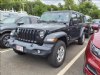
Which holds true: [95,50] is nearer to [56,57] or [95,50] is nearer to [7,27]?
[56,57]

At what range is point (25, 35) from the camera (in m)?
4.88

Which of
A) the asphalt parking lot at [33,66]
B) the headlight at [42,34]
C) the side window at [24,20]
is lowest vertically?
the asphalt parking lot at [33,66]

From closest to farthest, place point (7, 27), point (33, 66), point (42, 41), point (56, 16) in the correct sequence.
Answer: point (42, 41) < point (33, 66) < point (56, 16) < point (7, 27)

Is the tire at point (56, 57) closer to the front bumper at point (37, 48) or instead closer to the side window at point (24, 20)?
the front bumper at point (37, 48)

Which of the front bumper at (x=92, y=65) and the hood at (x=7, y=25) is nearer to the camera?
the front bumper at (x=92, y=65)

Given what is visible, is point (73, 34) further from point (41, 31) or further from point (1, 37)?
point (1, 37)

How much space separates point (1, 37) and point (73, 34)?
2950 millimetres

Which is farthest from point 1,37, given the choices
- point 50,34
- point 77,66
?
point 77,66

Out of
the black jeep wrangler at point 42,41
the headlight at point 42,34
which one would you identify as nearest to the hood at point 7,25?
the black jeep wrangler at point 42,41

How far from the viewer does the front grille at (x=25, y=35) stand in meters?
4.72

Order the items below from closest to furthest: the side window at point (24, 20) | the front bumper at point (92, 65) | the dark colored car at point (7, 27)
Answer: the front bumper at point (92, 65)
the dark colored car at point (7, 27)
the side window at point (24, 20)

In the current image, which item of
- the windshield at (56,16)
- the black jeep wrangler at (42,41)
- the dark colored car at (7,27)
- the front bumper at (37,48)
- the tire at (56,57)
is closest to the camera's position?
the front bumper at (37,48)

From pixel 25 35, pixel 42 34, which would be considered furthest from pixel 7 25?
pixel 42 34

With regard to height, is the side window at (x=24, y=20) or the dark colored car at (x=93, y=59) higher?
the side window at (x=24, y=20)
